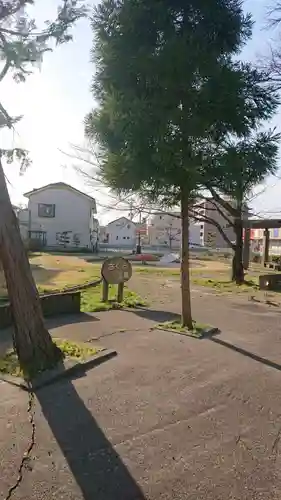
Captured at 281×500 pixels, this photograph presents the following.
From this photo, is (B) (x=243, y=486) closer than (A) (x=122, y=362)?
Yes

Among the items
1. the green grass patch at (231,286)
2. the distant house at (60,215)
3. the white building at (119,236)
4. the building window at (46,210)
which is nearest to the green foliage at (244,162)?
the green grass patch at (231,286)

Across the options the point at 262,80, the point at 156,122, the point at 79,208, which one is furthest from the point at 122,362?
the point at 79,208

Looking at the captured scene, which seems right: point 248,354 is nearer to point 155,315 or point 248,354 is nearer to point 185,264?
point 185,264

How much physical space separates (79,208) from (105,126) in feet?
132

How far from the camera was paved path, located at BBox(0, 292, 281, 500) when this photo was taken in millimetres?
2666

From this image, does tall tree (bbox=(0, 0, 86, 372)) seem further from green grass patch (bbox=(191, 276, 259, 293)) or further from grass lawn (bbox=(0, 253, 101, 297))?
green grass patch (bbox=(191, 276, 259, 293))

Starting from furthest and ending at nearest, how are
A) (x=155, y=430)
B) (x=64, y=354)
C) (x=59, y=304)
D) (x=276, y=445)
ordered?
(x=59, y=304), (x=64, y=354), (x=155, y=430), (x=276, y=445)

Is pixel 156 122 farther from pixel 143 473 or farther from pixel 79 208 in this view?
pixel 79 208

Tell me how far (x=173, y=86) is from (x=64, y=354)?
4236mm

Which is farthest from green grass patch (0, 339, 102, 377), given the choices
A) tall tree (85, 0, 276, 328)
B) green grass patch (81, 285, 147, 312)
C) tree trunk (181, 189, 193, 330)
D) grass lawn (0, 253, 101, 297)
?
Result: green grass patch (81, 285, 147, 312)

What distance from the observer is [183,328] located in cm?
717

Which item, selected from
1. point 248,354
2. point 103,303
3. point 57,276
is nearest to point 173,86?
point 248,354

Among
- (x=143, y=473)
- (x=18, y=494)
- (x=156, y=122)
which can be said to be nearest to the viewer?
(x=18, y=494)

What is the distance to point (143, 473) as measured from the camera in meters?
2.79
